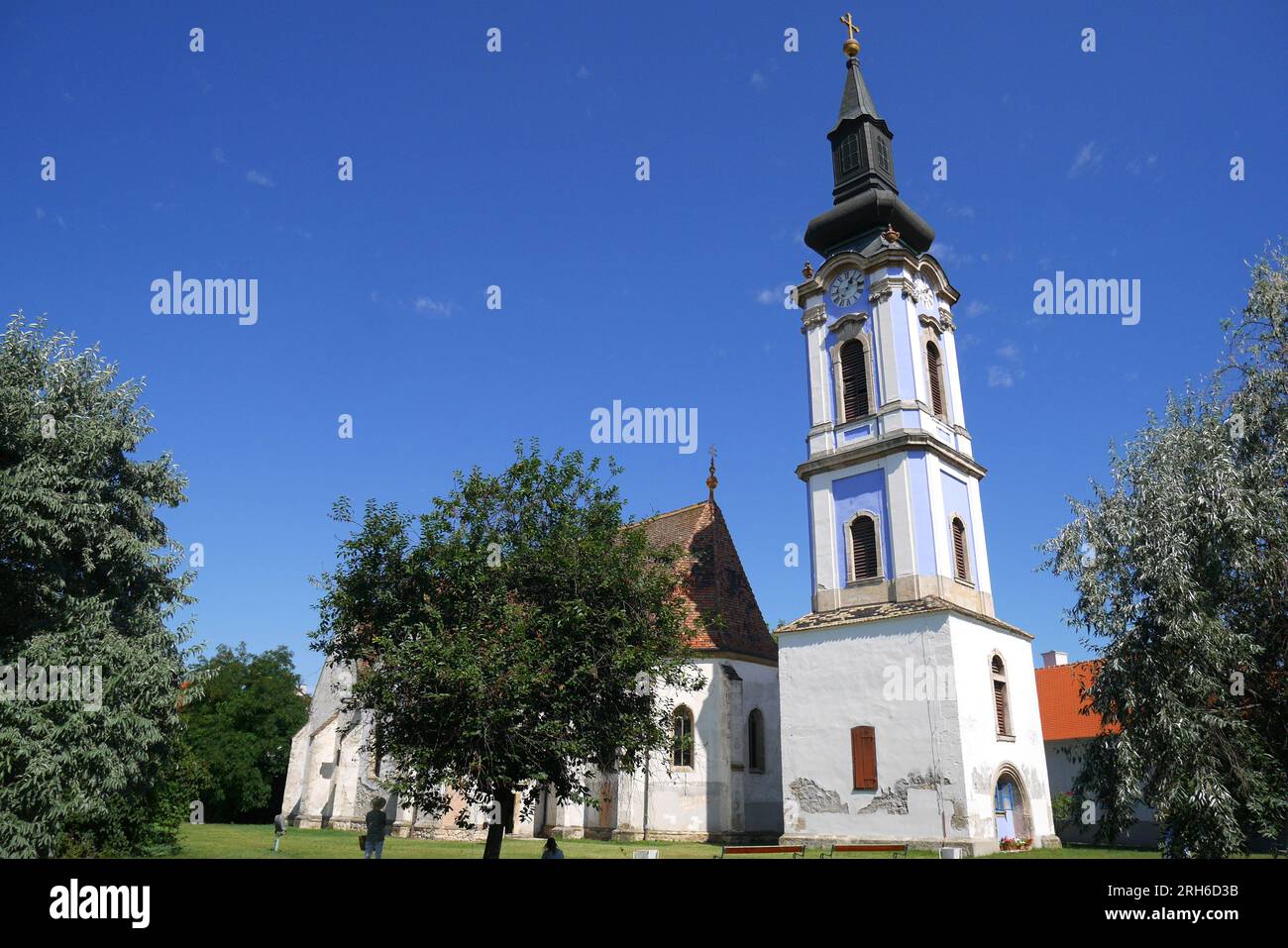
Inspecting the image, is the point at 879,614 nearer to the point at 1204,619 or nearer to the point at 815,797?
the point at 815,797

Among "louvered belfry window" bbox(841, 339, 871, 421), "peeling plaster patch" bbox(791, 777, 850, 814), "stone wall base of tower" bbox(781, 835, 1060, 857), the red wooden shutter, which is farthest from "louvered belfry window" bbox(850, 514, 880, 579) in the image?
"stone wall base of tower" bbox(781, 835, 1060, 857)

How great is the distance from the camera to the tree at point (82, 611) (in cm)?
1684

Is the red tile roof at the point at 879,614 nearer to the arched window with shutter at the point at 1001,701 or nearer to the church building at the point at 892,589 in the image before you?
the church building at the point at 892,589

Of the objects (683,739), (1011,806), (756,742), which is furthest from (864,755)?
(683,739)

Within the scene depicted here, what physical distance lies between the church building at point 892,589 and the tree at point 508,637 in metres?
8.46

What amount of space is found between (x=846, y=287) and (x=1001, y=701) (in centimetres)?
1575

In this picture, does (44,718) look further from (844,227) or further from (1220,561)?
(844,227)

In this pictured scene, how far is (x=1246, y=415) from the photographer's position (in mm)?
15898

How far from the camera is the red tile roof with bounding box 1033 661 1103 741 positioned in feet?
135

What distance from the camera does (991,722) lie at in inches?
976

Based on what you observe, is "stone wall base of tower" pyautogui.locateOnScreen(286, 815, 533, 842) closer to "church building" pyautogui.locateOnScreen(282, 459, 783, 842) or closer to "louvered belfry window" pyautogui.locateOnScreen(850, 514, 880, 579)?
"church building" pyautogui.locateOnScreen(282, 459, 783, 842)

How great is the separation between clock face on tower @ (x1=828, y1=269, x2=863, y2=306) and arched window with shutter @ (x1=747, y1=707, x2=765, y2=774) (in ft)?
53.0

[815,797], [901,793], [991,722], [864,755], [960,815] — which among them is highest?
[991,722]
